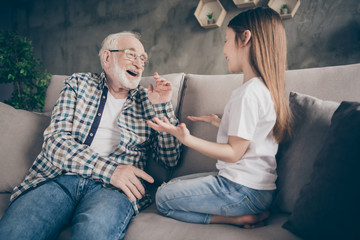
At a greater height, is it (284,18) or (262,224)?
(284,18)

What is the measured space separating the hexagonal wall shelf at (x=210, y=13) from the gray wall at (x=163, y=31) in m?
0.07

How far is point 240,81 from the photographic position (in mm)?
1319

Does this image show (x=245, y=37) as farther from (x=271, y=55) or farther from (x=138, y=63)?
(x=138, y=63)

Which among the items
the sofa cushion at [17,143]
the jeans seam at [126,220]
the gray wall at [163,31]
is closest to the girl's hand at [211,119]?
the jeans seam at [126,220]

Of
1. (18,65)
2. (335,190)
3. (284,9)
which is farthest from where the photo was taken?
(18,65)

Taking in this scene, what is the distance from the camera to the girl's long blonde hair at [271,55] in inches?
37.3

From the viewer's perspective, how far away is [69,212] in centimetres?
103

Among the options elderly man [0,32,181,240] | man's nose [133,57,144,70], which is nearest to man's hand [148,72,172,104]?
elderly man [0,32,181,240]

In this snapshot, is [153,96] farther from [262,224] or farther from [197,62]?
[197,62]

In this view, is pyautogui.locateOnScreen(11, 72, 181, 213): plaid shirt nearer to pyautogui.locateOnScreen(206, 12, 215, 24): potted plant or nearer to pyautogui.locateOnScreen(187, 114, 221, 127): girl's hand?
pyautogui.locateOnScreen(187, 114, 221, 127): girl's hand

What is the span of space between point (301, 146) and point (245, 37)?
484mm

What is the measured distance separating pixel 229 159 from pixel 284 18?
2014 mm

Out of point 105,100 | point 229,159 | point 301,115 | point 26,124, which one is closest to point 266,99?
point 301,115

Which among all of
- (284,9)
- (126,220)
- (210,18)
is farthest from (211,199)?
(210,18)
